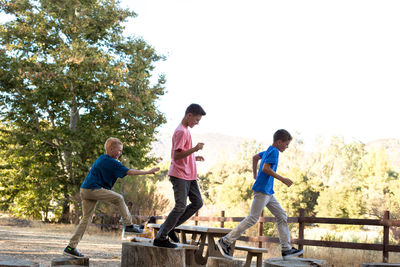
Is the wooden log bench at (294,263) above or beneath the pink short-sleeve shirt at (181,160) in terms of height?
beneath

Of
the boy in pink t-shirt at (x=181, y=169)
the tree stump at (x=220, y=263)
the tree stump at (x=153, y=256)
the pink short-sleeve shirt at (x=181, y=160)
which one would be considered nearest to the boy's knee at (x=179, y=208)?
the boy in pink t-shirt at (x=181, y=169)

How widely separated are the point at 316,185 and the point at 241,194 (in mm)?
11911

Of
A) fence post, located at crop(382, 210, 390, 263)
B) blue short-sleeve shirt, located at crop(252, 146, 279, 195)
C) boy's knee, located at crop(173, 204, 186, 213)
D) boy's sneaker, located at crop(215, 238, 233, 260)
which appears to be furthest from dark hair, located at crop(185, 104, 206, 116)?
fence post, located at crop(382, 210, 390, 263)

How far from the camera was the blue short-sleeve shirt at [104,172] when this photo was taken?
6113mm

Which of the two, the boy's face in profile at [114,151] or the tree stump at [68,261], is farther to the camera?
the boy's face in profile at [114,151]

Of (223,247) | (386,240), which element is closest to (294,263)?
(223,247)

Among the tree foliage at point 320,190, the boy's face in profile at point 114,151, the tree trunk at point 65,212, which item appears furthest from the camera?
the tree foliage at point 320,190

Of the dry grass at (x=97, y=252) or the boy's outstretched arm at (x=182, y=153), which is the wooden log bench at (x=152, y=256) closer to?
the boy's outstretched arm at (x=182, y=153)

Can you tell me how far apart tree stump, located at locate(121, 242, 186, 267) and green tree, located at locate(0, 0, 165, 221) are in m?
18.6

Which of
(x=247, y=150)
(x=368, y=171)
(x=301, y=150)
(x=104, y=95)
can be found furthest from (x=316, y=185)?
(x=247, y=150)

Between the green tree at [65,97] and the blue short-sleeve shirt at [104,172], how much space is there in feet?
57.0

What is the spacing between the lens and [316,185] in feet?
181

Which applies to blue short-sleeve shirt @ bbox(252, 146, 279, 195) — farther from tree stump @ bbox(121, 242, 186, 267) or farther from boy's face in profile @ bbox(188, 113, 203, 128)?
tree stump @ bbox(121, 242, 186, 267)

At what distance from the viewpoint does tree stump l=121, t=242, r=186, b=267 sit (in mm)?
5164
